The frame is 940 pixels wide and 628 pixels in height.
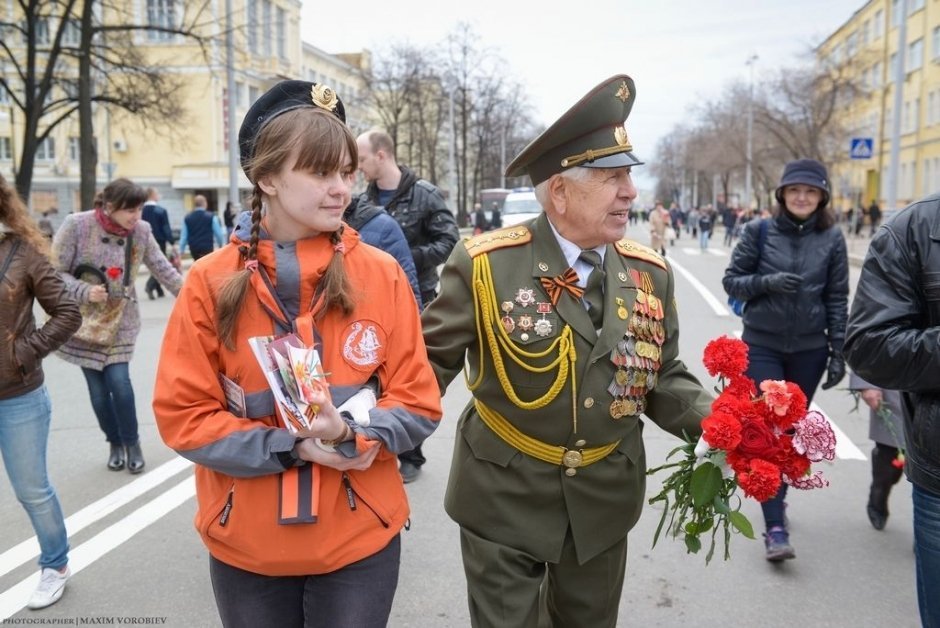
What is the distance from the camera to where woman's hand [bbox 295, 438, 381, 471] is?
2105 mm

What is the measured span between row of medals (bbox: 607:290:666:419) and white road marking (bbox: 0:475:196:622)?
9.64 feet

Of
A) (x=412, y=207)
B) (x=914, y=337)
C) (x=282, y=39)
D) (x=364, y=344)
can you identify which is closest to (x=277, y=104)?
(x=364, y=344)

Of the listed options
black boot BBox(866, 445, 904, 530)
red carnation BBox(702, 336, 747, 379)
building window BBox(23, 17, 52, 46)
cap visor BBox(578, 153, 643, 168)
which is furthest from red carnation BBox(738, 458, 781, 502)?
building window BBox(23, 17, 52, 46)

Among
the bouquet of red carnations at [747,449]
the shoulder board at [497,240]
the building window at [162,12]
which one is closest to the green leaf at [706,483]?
the bouquet of red carnations at [747,449]

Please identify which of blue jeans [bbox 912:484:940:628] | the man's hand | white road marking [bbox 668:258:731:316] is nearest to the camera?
blue jeans [bbox 912:484:940:628]

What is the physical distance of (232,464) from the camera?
81.7 inches

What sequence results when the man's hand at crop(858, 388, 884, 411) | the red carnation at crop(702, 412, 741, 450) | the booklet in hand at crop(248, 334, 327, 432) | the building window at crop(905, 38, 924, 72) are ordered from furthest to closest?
the building window at crop(905, 38, 924, 72) → the man's hand at crop(858, 388, 884, 411) → the red carnation at crop(702, 412, 741, 450) → the booklet in hand at crop(248, 334, 327, 432)

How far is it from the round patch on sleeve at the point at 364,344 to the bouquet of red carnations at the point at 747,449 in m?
0.92

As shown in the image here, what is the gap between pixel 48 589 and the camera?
13.0ft

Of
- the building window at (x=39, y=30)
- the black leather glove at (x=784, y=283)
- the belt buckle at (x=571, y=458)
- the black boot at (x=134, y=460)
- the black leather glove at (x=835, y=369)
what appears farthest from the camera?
the building window at (x=39, y=30)

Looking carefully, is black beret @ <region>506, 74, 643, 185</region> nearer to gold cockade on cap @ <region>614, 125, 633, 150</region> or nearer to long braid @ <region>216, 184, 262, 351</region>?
gold cockade on cap @ <region>614, 125, 633, 150</region>

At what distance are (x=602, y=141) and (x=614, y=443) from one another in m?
0.94

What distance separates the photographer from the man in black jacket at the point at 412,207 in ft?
19.0

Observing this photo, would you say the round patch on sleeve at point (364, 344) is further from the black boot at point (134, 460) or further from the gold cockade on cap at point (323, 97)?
the black boot at point (134, 460)
